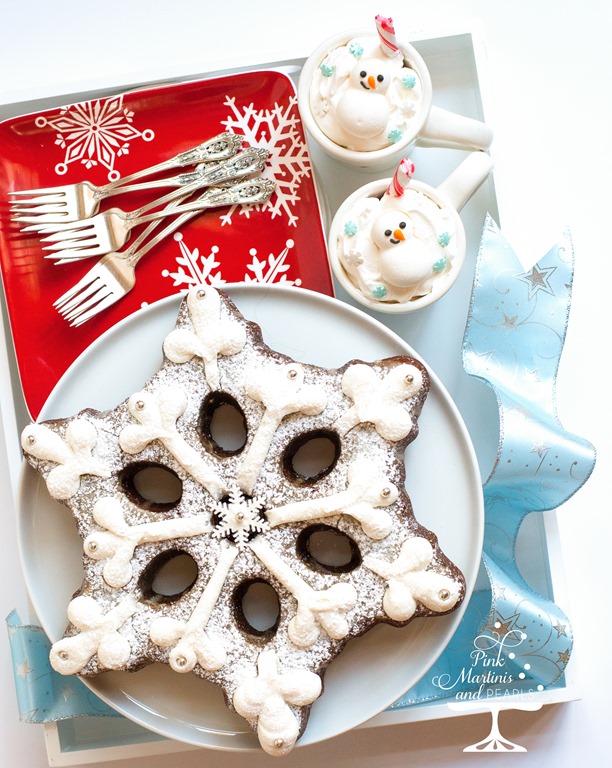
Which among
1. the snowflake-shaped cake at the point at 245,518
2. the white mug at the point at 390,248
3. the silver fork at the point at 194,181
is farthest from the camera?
the silver fork at the point at 194,181

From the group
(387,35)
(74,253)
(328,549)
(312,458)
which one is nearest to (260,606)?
(328,549)

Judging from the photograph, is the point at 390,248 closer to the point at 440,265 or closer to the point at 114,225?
the point at 440,265

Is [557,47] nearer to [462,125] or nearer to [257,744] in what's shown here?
[462,125]

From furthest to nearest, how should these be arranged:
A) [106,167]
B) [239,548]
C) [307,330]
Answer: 1. [106,167]
2. [307,330]
3. [239,548]

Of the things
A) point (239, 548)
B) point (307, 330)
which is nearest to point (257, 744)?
point (239, 548)

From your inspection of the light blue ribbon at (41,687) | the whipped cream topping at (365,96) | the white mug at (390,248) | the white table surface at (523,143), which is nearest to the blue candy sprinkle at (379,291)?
the white mug at (390,248)

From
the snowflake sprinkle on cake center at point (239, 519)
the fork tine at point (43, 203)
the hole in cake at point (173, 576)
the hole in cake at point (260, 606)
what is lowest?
the hole in cake at point (260, 606)

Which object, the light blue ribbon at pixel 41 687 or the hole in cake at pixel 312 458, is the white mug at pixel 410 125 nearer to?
the hole in cake at pixel 312 458
